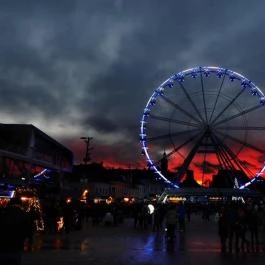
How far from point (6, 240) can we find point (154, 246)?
46.8 feet

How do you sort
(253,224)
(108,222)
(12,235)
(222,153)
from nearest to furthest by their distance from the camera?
(12,235), (253,224), (108,222), (222,153)

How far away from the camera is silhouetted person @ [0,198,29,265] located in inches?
338

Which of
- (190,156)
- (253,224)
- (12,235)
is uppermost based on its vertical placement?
(190,156)

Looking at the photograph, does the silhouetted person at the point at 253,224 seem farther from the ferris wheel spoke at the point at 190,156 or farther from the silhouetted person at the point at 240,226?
the ferris wheel spoke at the point at 190,156

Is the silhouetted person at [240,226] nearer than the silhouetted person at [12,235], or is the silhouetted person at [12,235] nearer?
the silhouetted person at [12,235]

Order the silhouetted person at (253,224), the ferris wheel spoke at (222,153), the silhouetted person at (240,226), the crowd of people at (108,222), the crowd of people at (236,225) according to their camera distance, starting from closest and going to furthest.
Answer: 1. the crowd of people at (108,222)
2. the crowd of people at (236,225)
3. the silhouetted person at (240,226)
4. the silhouetted person at (253,224)
5. the ferris wheel spoke at (222,153)

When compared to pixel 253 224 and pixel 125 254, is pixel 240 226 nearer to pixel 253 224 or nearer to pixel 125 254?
pixel 253 224

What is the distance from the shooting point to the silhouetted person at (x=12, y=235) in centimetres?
859

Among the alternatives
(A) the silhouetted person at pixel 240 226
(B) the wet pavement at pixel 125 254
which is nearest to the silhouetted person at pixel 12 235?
(B) the wet pavement at pixel 125 254

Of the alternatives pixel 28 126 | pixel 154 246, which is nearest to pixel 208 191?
pixel 28 126

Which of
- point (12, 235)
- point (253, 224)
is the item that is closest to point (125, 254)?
point (253, 224)

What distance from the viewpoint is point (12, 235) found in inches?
344

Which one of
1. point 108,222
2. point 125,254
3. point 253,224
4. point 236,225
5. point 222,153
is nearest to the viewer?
point 125,254

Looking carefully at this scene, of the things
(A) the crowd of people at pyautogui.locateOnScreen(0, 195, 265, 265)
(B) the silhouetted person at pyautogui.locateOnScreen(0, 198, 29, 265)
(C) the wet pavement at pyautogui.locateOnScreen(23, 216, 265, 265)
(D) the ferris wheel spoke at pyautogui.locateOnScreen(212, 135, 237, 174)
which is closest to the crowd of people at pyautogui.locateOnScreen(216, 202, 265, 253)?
(A) the crowd of people at pyautogui.locateOnScreen(0, 195, 265, 265)
